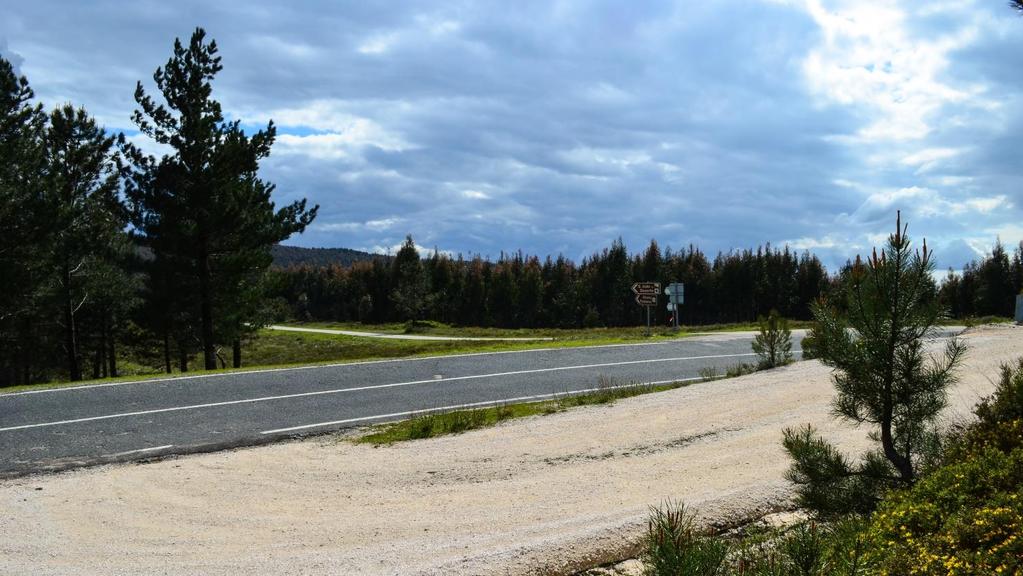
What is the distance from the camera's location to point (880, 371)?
19.9 ft

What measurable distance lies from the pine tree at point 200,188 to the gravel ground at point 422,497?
15.3m

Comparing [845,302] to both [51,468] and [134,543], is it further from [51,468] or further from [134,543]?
[51,468]

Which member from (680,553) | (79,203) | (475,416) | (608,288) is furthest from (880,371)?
(608,288)

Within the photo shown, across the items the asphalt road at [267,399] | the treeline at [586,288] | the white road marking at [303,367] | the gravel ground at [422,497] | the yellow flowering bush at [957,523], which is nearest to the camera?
the yellow flowering bush at [957,523]

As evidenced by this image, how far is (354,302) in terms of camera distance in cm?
9750

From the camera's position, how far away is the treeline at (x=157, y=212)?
2253 cm

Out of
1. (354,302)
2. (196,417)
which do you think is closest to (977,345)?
(196,417)

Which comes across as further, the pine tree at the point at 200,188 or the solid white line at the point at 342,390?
the pine tree at the point at 200,188

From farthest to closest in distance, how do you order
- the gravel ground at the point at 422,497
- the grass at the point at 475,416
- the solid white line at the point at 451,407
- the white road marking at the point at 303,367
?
the white road marking at the point at 303,367, the solid white line at the point at 451,407, the grass at the point at 475,416, the gravel ground at the point at 422,497

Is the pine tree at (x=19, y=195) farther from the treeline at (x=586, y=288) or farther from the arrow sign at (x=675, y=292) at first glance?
the treeline at (x=586, y=288)

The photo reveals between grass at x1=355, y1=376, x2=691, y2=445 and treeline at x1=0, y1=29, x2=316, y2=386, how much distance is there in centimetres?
1452

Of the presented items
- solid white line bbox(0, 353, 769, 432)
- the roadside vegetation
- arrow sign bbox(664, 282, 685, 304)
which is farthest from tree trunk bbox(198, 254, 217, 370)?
the roadside vegetation

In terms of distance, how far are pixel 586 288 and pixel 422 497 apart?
66023 millimetres

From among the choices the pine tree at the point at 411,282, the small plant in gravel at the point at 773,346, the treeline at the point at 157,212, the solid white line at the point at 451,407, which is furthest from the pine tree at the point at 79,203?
the pine tree at the point at 411,282
